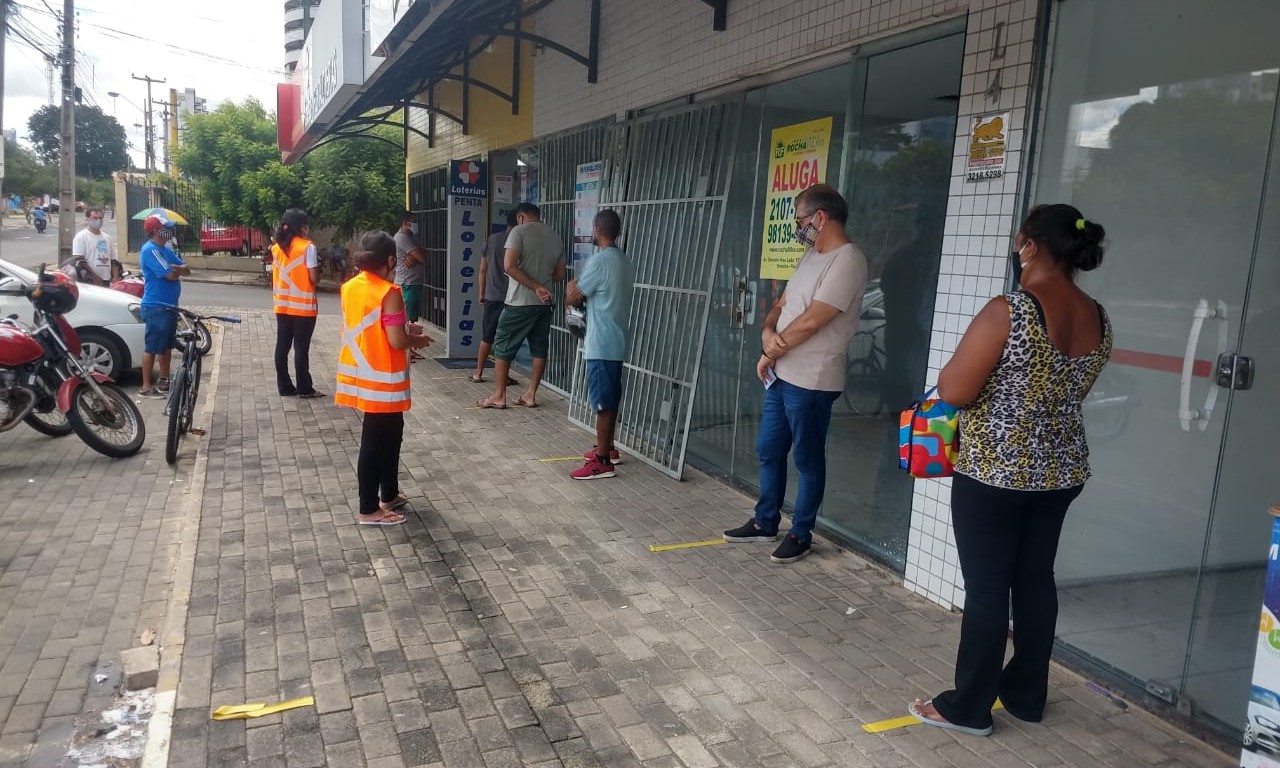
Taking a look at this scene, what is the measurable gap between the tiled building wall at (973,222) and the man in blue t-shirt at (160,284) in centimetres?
639

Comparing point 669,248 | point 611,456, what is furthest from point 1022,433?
point 669,248

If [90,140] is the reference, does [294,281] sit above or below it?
below

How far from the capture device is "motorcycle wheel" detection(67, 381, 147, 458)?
632 centimetres

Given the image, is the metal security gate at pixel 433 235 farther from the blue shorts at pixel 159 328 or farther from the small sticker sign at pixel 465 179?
the blue shorts at pixel 159 328

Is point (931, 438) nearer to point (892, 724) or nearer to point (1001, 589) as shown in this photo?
point (1001, 589)

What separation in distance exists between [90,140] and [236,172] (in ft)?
205

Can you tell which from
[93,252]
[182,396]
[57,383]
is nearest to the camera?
[182,396]

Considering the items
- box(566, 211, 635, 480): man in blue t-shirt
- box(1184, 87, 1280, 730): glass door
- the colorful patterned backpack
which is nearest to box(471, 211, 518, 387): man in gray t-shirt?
box(566, 211, 635, 480): man in blue t-shirt

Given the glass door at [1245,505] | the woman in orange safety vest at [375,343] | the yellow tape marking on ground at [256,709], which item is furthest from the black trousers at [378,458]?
the glass door at [1245,505]

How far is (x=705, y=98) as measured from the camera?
21.0 ft

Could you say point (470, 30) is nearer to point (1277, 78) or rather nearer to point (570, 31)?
point (570, 31)

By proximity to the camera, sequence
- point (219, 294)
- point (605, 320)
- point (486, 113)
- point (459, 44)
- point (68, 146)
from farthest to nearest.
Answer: point (219, 294) < point (68, 146) < point (486, 113) < point (459, 44) < point (605, 320)

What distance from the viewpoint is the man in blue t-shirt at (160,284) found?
25.1 ft

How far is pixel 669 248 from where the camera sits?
21.6 ft
